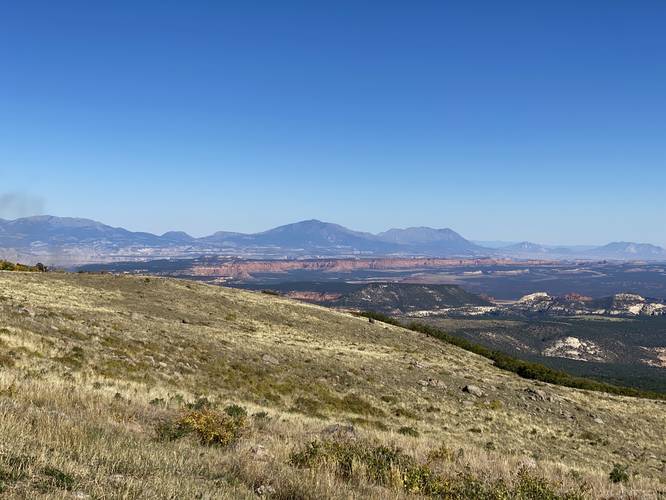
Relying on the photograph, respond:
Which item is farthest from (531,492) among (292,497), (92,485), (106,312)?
(106,312)

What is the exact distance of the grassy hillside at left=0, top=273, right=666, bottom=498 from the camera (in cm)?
898

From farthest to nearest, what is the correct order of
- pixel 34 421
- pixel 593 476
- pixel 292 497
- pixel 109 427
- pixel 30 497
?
pixel 593 476
pixel 109 427
pixel 34 421
pixel 292 497
pixel 30 497

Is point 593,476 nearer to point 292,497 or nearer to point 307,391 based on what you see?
A: point 292,497

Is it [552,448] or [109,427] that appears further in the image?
[552,448]

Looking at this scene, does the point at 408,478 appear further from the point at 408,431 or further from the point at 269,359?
the point at 269,359

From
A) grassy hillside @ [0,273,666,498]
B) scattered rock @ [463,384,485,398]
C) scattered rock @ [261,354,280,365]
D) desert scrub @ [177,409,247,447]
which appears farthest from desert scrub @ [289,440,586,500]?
scattered rock @ [463,384,485,398]

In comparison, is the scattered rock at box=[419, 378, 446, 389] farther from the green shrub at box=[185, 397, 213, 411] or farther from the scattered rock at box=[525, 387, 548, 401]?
the green shrub at box=[185, 397, 213, 411]

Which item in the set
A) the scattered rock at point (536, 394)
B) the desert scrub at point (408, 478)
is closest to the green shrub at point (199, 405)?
the desert scrub at point (408, 478)

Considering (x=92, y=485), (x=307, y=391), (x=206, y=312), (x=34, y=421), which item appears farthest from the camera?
(x=206, y=312)

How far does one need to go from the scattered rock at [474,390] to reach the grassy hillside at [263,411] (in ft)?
1.28

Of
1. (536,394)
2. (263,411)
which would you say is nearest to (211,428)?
(263,411)

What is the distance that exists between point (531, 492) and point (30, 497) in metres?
9.85

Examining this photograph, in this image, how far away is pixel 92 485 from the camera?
7.04m

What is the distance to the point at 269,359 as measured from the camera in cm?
3700
